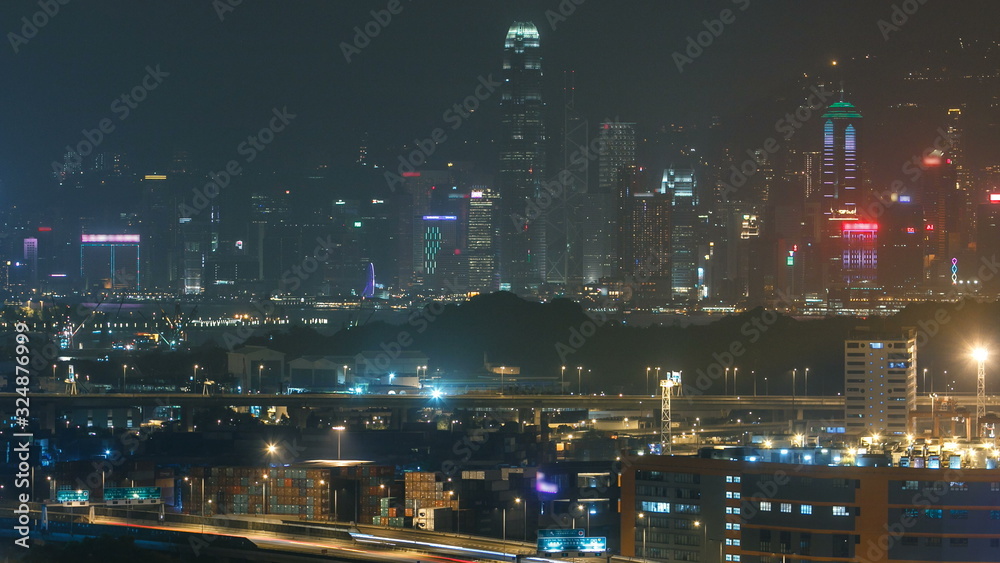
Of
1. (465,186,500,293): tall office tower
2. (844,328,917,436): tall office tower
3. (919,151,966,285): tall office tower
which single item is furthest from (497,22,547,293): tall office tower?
(844,328,917,436): tall office tower

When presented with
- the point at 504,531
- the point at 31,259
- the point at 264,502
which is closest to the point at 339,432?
the point at 264,502

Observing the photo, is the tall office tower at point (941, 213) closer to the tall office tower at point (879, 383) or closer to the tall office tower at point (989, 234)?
the tall office tower at point (989, 234)

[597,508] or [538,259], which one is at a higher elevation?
[538,259]

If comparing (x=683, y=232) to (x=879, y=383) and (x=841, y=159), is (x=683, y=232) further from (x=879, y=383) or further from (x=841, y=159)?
(x=879, y=383)

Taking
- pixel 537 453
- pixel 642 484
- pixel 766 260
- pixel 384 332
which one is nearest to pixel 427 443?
pixel 537 453

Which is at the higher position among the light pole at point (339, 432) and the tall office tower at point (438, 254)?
the tall office tower at point (438, 254)

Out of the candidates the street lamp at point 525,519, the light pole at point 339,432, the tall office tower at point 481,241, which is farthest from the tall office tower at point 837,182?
the street lamp at point 525,519

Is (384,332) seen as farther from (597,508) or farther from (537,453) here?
(597,508)
